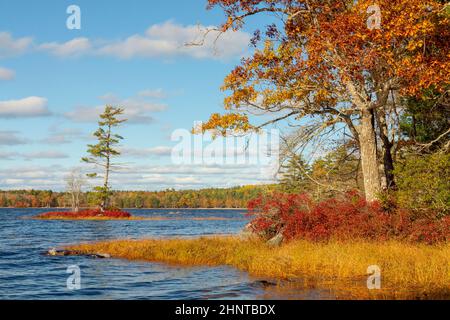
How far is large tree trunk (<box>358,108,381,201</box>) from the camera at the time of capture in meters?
19.6

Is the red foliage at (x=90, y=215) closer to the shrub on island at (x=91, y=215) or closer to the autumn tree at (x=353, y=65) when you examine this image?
the shrub on island at (x=91, y=215)

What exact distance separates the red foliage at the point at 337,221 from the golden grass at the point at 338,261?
77 centimetres

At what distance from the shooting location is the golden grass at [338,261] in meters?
12.6

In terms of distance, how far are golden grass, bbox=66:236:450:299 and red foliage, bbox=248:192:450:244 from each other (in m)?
0.77

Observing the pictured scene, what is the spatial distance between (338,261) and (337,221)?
12.4 ft

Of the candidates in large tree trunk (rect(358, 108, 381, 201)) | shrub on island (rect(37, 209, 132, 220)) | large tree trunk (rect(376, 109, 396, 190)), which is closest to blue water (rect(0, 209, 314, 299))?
large tree trunk (rect(358, 108, 381, 201))

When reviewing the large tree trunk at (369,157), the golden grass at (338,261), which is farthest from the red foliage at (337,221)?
the golden grass at (338,261)

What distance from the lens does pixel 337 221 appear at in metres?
18.8

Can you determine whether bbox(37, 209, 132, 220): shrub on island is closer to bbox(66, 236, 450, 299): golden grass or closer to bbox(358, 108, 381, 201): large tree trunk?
bbox(66, 236, 450, 299): golden grass

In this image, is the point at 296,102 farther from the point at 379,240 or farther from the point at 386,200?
the point at 379,240

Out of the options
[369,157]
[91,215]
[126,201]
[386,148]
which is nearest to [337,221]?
[369,157]

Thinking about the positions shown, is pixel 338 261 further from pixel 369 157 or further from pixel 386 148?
pixel 386 148
